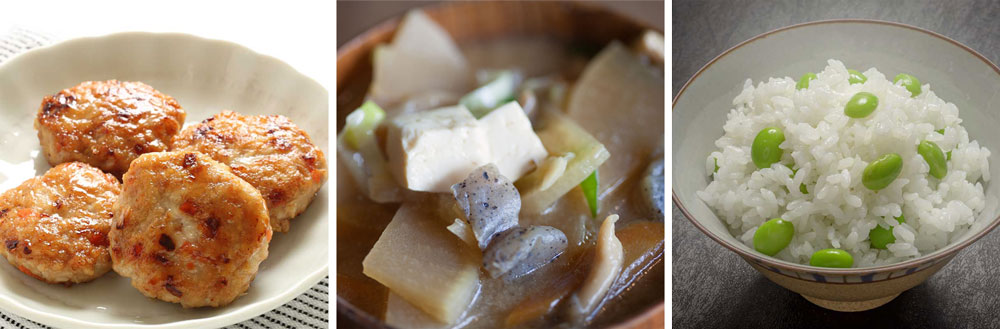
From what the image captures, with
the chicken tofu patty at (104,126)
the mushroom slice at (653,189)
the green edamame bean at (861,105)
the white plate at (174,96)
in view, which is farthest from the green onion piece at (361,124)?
the green edamame bean at (861,105)

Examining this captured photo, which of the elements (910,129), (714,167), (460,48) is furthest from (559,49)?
(910,129)

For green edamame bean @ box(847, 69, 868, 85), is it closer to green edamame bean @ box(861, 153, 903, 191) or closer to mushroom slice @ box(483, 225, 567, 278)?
green edamame bean @ box(861, 153, 903, 191)

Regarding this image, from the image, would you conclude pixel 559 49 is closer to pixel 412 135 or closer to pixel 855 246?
pixel 412 135

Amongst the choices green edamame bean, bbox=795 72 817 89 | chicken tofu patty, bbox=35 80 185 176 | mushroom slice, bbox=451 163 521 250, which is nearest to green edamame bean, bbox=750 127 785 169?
green edamame bean, bbox=795 72 817 89

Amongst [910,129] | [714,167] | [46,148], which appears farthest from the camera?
[46,148]

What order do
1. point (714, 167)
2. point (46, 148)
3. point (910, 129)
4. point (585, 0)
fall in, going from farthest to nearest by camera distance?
1. point (585, 0)
2. point (46, 148)
3. point (714, 167)
4. point (910, 129)

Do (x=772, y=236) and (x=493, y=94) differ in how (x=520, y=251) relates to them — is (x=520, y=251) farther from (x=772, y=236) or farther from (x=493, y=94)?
(x=493, y=94)
